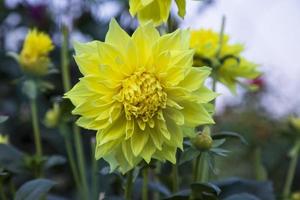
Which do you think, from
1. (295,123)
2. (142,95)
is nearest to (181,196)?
(142,95)

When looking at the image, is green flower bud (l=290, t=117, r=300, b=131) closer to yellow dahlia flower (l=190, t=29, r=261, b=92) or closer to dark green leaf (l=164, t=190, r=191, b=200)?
yellow dahlia flower (l=190, t=29, r=261, b=92)

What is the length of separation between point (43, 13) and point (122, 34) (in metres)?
1.53

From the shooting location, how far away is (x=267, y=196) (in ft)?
3.29

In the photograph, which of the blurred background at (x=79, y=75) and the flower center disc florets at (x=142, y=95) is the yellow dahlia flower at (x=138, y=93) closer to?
the flower center disc florets at (x=142, y=95)

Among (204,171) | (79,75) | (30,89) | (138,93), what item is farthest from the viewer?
(79,75)

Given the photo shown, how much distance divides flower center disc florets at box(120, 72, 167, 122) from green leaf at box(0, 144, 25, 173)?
34 cm

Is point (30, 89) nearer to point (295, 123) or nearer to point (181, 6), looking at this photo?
point (181, 6)

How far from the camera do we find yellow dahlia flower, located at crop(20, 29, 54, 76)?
1.06 m

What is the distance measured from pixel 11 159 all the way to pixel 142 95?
0.39m

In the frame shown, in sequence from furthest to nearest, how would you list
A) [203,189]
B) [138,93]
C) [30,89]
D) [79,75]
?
1. [79,75]
2. [30,89]
3. [203,189]
4. [138,93]

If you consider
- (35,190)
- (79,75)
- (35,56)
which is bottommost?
(79,75)

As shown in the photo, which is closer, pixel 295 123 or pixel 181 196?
pixel 181 196

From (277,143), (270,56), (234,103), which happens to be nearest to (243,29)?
(270,56)

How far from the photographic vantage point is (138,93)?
2.33 ft
